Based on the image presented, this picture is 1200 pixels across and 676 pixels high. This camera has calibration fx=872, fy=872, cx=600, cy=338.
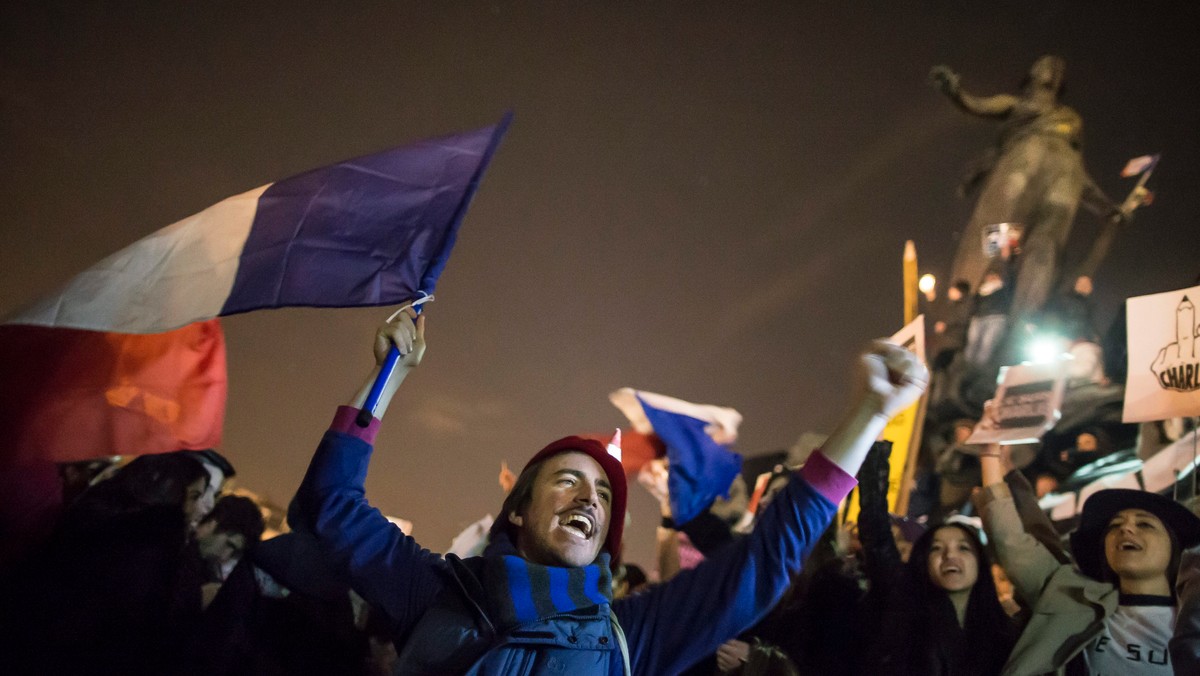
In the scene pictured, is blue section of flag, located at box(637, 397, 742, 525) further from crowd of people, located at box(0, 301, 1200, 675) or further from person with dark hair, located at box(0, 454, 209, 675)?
person with dark hair, located at box(0, 454, 209, 675)

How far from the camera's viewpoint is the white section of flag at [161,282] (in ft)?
10.9

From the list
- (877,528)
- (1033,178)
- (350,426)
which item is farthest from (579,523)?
(1033,178)

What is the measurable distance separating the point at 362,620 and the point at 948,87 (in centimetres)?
1407

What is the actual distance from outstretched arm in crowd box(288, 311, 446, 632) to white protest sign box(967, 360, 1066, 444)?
3.37 meters

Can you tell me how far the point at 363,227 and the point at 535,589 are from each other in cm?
197

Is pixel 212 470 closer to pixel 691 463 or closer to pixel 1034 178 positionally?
pixel 691 463

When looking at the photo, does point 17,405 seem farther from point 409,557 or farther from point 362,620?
point 409,557

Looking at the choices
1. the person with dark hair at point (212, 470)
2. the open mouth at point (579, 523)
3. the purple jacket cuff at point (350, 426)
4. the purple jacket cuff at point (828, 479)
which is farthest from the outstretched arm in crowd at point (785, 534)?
the person with dark hair at point (212, 470)

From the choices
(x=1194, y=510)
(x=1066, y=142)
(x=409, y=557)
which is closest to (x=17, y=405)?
(x=409, y=557)

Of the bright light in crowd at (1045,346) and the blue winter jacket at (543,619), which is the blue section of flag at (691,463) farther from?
the bright light in crowd at (1045,346)

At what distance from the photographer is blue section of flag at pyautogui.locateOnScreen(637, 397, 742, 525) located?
5.21m

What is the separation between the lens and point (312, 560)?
3.10 meters

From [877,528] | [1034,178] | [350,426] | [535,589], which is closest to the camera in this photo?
[535,589]

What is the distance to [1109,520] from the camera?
3680 millimetres
